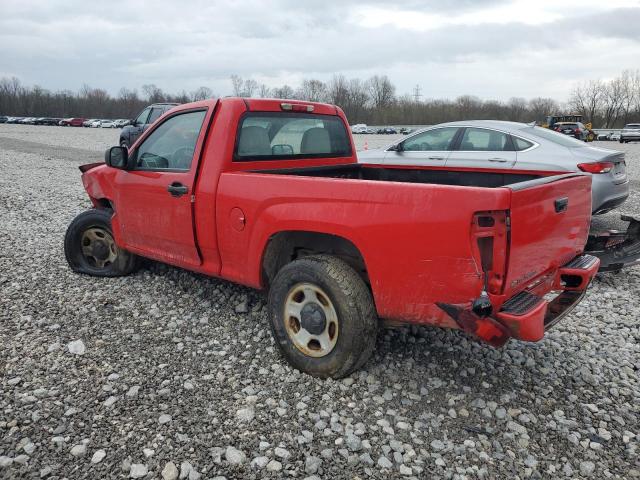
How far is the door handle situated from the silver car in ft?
11.1

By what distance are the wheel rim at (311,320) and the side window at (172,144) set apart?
152 cm

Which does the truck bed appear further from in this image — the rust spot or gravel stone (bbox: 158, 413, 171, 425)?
gravel stone (bbox: 158, 413, 171, 425)

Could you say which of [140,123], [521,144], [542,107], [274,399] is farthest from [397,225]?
[542,107]

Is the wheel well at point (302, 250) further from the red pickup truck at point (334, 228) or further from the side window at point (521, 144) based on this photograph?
the side window at point (521, 144)

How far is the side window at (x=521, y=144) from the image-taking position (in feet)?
24.0

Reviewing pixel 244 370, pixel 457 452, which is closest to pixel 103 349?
pixel 244 370

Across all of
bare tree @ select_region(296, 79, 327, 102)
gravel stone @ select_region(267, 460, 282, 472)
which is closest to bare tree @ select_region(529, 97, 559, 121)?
bare tree @ select_region(296, 79, 327, 102)

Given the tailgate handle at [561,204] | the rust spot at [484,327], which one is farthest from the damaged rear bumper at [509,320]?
the tailgate handle at [561,204]

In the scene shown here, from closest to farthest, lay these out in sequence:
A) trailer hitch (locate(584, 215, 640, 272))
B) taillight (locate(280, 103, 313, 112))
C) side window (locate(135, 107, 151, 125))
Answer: taillight (locate(280, 103, 313, 112)) < trailer hitch (locate(584, 215, 640, 272)) < side window (locate(135, 107, 151, 125))

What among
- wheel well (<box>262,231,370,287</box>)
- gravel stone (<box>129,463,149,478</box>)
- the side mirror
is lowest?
gravel stone (<box>129,463,149,478</box>)

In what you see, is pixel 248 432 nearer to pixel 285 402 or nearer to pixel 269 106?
pixel 285 402

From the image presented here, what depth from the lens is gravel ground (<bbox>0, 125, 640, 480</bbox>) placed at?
2.59m

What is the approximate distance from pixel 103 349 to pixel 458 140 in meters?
6.15

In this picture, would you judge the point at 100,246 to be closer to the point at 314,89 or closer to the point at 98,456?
the point at 98,456
